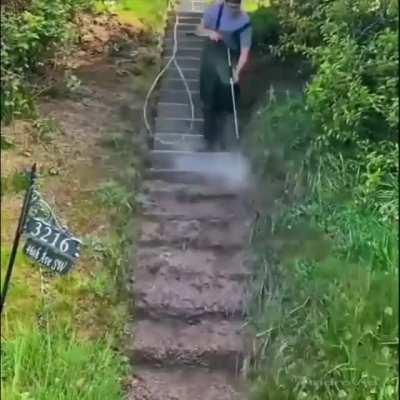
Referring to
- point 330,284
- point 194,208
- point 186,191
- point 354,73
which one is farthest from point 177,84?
point 330,284

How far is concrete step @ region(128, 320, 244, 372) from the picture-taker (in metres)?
3.94

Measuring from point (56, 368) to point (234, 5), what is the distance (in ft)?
6.54

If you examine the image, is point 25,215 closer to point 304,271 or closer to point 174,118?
point 304,271

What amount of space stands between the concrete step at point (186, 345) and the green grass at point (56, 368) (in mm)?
190

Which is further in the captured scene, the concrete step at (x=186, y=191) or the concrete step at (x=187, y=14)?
the concrete step at (x=187, y=14)

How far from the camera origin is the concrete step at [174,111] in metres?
5.03

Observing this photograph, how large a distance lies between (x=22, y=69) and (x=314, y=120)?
49.8 inches

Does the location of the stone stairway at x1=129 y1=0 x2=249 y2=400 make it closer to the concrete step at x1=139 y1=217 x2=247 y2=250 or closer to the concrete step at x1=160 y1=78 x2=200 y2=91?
the concrete step at x1=139 y1=217 x2=247 y2=250

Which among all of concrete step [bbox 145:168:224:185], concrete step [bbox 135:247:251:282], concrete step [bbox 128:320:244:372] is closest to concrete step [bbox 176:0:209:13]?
concrete step [bbox 145:168:224:185]

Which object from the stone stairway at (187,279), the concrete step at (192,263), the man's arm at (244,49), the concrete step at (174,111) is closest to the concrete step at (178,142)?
the stone stairway at (187,279)

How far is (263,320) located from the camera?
3.98 metres

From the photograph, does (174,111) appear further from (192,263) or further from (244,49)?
(192,263)

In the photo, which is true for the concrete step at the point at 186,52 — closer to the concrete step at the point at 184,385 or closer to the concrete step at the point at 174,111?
the concrete step at the point at 174,111

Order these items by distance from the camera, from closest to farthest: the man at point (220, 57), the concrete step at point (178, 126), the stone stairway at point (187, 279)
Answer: the stone stairway at point (187, 279)
the man at point (220, 57)
the concrete step at point (178, 126)
